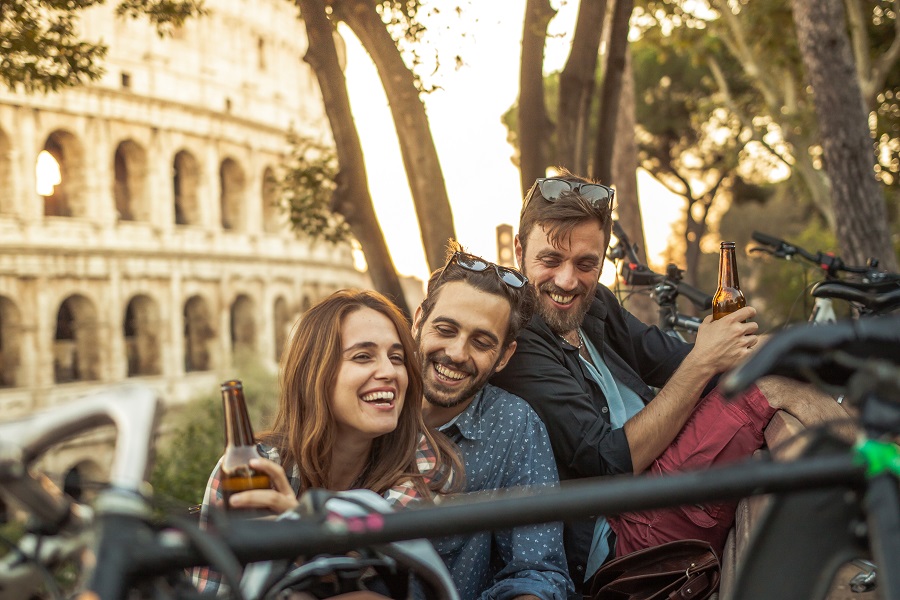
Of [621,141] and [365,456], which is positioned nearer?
[365,456]

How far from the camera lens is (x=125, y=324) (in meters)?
33.3

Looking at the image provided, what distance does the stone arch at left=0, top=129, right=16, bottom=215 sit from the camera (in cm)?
2931

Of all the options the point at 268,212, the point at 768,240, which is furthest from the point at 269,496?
the point at 268,212

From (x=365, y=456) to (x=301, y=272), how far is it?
36202 mm

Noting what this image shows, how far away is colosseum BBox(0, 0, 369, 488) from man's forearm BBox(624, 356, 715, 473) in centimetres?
2649

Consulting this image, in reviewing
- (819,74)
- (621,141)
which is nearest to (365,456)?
(819,74)

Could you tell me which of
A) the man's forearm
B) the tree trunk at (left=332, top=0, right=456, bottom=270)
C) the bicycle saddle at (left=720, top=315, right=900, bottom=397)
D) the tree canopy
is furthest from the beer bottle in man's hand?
the tree canopy

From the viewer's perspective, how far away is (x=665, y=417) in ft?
8.91

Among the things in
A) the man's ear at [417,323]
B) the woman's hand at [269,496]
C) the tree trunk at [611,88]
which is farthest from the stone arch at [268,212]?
the woman's hand at [269,496]

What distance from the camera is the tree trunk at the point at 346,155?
18.7 feet

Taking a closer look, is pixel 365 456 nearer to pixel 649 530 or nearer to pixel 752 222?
pixel 649 530

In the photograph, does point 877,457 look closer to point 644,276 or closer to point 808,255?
point 644,276

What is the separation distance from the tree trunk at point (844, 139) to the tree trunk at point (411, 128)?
3281 mm

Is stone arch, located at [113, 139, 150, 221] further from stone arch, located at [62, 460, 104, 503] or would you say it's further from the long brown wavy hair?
stone arch, located at [62, 460, 104, 503]
